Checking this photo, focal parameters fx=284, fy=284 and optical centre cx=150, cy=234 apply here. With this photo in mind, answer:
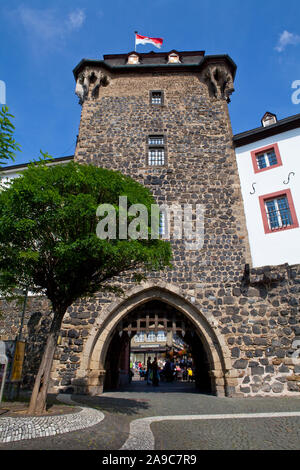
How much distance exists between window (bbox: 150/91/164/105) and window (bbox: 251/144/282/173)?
546cm

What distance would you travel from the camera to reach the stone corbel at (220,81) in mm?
13992

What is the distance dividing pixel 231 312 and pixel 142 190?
5819 millimetres

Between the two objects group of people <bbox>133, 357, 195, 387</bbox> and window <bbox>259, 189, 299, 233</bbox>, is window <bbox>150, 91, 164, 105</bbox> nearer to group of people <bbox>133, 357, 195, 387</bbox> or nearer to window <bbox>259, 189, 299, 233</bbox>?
window <bbox>259, 189, 299, 233</bbox>

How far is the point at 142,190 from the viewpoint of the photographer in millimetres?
6141

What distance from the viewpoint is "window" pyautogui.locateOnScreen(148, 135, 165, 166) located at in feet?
41.3

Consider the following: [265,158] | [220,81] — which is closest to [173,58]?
[220,81]

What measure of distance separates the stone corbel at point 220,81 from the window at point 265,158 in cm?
372

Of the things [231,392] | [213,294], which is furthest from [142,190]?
[231,392]

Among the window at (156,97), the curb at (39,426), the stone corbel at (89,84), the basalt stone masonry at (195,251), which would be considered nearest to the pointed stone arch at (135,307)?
the basalt stone masonry at (195,251)

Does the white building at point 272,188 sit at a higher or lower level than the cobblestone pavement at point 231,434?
higher

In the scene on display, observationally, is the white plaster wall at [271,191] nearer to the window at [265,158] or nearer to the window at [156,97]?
the window at [265,158]

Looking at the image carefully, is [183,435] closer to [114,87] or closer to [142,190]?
[142,190]

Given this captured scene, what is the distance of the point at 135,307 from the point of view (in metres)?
10.2

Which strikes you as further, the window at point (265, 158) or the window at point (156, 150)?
the window at point (156, 150)
